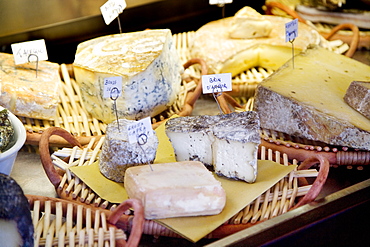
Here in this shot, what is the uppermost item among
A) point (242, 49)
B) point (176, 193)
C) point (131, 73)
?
point (131, 73)

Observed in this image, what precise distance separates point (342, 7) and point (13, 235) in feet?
8.71

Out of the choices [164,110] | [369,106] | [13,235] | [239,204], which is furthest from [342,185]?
[13,235]

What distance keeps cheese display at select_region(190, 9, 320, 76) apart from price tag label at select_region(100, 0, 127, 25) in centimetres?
52

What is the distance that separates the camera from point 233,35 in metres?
2.69

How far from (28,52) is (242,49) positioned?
1118 mm

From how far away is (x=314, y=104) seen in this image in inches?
75.0

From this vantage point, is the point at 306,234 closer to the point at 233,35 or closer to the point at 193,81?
the point at 193,81

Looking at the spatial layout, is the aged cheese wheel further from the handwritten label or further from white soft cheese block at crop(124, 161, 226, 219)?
white soft cheese block at crop(124, 161, 226, 219)

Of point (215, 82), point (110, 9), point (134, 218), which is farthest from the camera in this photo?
point (110, 9)

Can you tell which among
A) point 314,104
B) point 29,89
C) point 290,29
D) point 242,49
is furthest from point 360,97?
point 29,89

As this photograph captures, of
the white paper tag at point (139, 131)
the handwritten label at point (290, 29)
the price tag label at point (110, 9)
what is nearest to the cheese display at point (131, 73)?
the price tag label at point (110, 9)

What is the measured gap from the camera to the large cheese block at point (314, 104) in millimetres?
1822

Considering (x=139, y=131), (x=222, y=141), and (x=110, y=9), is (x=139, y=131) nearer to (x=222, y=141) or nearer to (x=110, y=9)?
(x=222, y=141)

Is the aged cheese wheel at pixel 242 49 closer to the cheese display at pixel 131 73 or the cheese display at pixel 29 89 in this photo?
the cheese display at pixel 131 73
